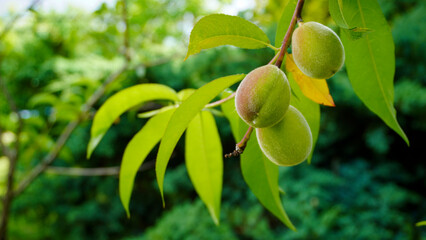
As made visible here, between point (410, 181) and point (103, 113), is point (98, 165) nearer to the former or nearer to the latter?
point (410, 181)

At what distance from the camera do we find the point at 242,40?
0.28m

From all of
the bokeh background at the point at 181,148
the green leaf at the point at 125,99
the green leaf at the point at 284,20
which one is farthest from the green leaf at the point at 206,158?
the bokeh background at the point at 181,148

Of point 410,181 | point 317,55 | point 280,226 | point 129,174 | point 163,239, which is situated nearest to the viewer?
point 317,55

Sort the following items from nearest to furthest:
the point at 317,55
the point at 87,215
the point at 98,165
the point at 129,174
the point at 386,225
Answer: the point at 317,55
the point at 129,174
the point at 386,225
the point at 87,215
the point at 98,165

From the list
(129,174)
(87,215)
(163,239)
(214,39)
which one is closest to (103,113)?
(129,174)

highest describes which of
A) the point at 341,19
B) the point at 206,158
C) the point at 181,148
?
the point at 341,19

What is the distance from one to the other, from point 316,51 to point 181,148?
2.77m

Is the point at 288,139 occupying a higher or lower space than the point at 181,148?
higher

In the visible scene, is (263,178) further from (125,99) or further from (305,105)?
(125,99)

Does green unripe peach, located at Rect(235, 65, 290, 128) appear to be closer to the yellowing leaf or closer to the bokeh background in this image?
the yellowing leaf

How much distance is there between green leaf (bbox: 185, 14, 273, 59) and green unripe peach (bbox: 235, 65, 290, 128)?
45mm

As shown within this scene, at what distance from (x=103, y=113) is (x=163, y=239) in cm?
139

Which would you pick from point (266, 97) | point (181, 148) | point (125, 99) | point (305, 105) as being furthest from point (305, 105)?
point (181, 148)

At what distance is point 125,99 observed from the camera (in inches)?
15.6
